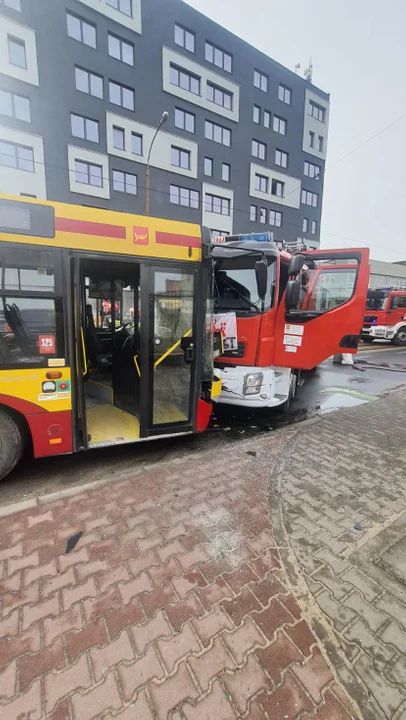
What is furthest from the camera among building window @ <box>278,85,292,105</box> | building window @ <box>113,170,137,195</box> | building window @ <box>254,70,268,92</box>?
building window @ <box>278,85,292,105</box>

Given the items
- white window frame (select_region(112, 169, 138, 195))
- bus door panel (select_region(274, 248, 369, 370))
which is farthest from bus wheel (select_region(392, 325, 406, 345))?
white window frame (select_region(112, 169, 138, 195))

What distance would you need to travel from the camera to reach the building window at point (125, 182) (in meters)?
21.8

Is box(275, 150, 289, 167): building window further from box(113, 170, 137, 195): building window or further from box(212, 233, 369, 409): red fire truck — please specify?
box(212, 233, 369, 409): red fire truck

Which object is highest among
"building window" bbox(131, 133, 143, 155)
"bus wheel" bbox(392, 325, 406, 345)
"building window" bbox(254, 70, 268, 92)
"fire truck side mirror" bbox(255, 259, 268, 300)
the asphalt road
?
"building window" bbox(254, 70, 268, 92)

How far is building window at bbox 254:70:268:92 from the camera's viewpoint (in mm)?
27938

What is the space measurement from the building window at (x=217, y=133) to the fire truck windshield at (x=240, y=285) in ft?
85.9

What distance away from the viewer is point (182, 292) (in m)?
3.91

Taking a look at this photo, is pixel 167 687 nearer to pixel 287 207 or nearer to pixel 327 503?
pixel 327 503

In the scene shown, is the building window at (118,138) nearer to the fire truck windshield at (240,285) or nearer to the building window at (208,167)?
the building window at (208,167)

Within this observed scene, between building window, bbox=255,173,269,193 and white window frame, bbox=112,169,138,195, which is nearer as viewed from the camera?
white window frame, bbox=112,169,138,195

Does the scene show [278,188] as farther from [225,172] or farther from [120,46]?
[120,46]

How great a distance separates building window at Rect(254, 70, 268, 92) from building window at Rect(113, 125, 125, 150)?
1475 cm

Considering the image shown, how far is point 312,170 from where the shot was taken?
111 ft

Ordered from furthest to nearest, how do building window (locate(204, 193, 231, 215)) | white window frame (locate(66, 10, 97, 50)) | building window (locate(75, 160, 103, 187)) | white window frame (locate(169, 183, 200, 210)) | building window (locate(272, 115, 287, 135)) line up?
building window (locate(272, 115, 287, 135)) < building window (locate(204, 193, 231, 215)) < white window frame (locate(169, 183, 200, 210)) < building window (locate(75, 160, 103, 187)) < white window frame (locate(66, 10, 97, 50))
